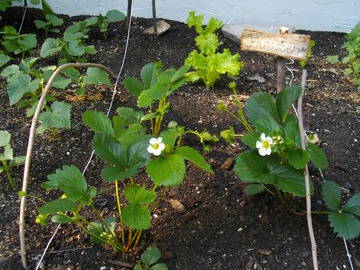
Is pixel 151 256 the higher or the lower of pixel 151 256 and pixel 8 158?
the lower

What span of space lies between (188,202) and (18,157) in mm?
773

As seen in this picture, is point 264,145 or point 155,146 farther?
point 264,145

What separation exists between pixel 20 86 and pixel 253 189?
3.89 feet

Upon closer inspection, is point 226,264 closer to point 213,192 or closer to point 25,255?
point 213,192

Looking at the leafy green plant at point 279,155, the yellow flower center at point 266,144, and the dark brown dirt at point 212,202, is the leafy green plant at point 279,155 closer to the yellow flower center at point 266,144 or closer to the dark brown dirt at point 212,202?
the yellow flower center at point 266,144

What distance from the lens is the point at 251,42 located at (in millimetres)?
1770

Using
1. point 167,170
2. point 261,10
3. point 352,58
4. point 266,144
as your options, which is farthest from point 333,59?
point 167,170

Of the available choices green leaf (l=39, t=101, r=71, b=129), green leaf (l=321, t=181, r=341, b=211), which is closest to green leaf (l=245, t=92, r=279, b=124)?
green leaf (l=321, t=181, r=341, b=211)

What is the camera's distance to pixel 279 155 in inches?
61.3

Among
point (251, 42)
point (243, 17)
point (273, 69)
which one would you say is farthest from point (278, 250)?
point (243, 17)

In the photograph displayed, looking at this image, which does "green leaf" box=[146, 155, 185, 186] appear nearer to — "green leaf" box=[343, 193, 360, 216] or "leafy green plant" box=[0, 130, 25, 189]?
"green leaf" box=[343, 193, 360, 216]

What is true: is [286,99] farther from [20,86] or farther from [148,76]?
[20,86]

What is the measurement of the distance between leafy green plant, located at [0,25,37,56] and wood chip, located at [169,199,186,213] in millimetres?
1404

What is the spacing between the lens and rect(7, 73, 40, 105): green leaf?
79.7 inches
